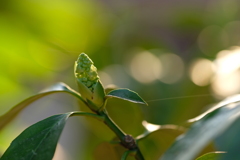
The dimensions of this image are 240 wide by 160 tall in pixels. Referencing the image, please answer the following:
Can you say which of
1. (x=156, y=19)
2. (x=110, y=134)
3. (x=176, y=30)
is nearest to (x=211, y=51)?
(x=176, y=30)

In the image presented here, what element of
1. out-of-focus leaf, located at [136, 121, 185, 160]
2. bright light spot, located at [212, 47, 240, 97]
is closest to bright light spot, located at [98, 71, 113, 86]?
bright light spot, located at [212, 47, 240, 97]

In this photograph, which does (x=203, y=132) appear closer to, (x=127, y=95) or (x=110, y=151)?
(x=127, y=95)

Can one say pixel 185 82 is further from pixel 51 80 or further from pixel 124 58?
pixel 51 80

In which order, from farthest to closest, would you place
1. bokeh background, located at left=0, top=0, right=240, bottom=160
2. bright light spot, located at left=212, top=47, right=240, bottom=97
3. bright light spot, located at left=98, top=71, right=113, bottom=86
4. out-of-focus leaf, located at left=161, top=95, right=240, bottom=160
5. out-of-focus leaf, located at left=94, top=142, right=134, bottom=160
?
bright light spot, located at left=98, top=71, right=113, bottom=86 → bokeh background, located at left=0, top=0, right=240, bottom=160 → bright light spot, located at left=212, top=47, right=240, bottom=97 → out-of-focus leaf, located at left=94, top=142, right=134, bottom=160 → out-of-focus leaf, located at left=161, top=95, right=240, bottom=160

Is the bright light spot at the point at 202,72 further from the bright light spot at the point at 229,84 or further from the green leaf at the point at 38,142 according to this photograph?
the green leaf at the point at 38,142

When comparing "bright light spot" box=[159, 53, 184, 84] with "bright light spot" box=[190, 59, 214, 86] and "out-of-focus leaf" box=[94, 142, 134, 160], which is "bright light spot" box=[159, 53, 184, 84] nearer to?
"bright light spot" box=[190, 59, 214, 86]

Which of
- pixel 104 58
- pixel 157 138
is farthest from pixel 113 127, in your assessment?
pixel 104 58
